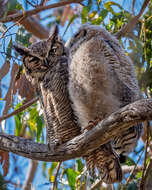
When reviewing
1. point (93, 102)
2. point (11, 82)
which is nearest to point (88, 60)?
point (93, 102)

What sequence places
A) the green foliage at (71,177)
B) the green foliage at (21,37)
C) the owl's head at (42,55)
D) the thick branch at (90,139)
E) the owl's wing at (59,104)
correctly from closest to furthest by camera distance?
the thick branch at (90,139)
the owl's wing at (59,104)
the owl's head at (42,55)
the green foliage at (21,37)
the green foliage at (71,177)

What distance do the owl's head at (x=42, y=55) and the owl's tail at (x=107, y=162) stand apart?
2.85 feet

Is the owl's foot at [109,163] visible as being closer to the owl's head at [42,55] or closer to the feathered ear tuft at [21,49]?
the owl's head at [42,55]

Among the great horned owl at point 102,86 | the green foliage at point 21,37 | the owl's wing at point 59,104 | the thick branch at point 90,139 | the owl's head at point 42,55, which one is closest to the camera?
the thick branch at point 90,139

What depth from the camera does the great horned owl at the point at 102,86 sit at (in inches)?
118

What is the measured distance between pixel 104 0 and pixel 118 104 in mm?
1279

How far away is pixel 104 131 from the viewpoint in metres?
2.53

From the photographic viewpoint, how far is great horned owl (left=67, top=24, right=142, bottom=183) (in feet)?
9.82

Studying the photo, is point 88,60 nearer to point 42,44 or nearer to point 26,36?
point 42,44

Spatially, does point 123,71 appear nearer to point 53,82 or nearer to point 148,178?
point 53,82

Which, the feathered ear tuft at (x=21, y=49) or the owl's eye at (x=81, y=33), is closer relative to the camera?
the owl's eye at (x=81, y=33)

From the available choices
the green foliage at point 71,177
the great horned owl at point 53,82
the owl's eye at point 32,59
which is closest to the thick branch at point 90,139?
the great horned owl at point 53,82

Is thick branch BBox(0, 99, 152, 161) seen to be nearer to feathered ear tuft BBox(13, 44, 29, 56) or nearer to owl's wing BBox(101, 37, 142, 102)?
owl's wing BBox(101, 37, 142, 102)

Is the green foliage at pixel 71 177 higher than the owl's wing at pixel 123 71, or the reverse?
the owl's wing at pixel 123 71
